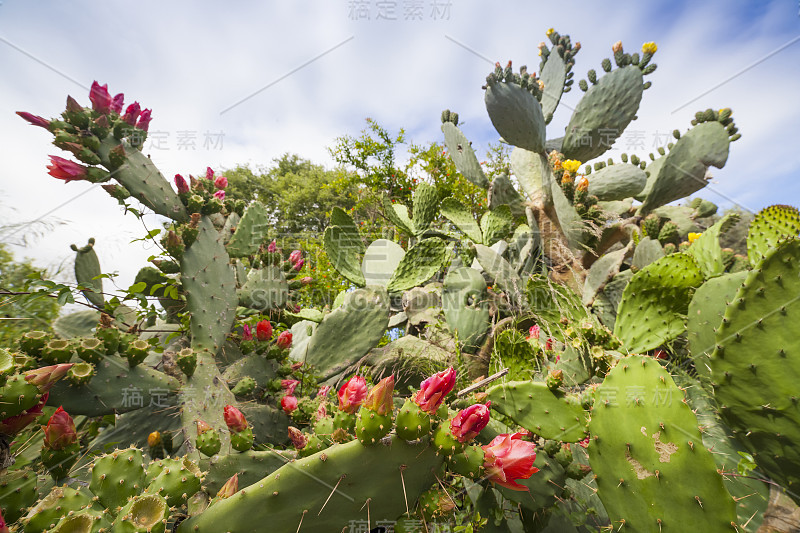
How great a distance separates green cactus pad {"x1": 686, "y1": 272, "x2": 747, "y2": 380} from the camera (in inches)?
47.4

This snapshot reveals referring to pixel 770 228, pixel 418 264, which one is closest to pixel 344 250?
pixel 418 264

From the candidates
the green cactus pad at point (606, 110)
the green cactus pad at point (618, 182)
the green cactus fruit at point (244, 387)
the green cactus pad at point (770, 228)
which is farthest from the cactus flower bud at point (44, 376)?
the green cactus pad at point (618, 182)

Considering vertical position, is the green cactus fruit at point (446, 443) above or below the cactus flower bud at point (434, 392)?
below

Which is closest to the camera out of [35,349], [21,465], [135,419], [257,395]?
[21,465]

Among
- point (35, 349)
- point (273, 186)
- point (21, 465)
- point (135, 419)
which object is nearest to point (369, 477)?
point (21, 465)

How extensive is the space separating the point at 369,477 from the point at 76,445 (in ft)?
2.28

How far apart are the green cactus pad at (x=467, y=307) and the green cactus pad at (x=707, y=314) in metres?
1.04

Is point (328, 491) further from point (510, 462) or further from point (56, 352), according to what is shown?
point (56, 352)

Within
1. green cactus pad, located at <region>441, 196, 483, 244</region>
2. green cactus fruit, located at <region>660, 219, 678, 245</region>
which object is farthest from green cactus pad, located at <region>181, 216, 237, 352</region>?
green cactus fruit, located at <region>660, 219, 678, 245</region>

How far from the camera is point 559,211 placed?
8.63 ft

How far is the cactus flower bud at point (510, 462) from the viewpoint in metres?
0.72

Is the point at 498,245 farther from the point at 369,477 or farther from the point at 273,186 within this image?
the point at 273,186

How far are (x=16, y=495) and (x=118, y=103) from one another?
125cm

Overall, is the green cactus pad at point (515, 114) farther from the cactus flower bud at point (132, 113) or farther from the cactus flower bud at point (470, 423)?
the cactus flower bud at point (470, 423)
